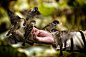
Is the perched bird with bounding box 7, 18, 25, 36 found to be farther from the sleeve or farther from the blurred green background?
the blurred green background

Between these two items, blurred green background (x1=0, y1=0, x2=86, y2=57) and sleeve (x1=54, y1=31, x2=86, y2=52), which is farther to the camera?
blurred green background (x1=0, y1=0, x2=86, y2=57)

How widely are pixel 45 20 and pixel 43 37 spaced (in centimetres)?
151

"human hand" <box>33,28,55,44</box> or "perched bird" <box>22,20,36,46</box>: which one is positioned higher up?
"perched bird" <box>22,20,36,46</box>

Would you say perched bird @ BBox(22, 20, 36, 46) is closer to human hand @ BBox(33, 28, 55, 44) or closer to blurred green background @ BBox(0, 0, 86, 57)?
human hand @ BBox(33, 28, 55, 44)

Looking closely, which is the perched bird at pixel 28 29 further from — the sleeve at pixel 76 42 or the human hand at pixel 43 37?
the sleeve at pixel 76 42

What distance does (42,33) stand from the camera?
41 cm

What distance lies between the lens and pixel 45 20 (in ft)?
6.25

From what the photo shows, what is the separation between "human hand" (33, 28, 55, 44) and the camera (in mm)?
392

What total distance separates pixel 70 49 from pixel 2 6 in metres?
1.49

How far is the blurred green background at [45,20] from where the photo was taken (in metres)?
1.20

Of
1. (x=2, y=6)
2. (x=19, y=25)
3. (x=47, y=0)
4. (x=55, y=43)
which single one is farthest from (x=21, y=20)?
(x=47, y=0)

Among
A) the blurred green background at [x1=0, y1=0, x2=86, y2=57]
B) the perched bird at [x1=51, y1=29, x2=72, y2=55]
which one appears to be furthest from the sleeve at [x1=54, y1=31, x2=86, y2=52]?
the blurred green background at [x1=0, y1=0, x2=86, y2=57]

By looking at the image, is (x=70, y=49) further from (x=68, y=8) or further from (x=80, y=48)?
(x=68, y=8)

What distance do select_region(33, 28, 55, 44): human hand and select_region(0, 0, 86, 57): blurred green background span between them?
477 mm
